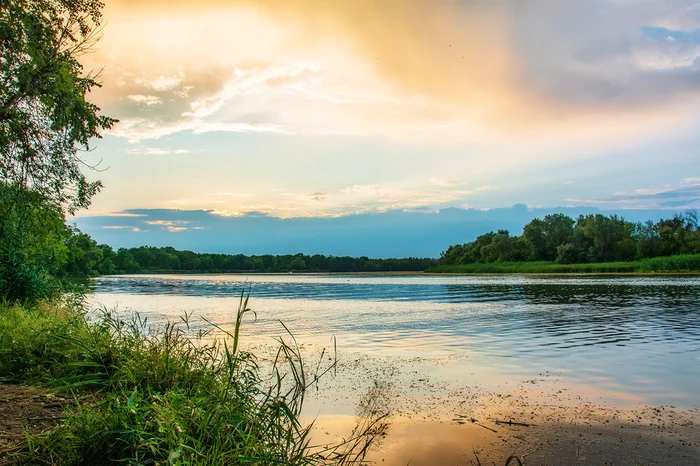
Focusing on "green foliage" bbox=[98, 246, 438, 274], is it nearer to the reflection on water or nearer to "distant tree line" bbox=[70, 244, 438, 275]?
"distant tree line" bbox=[70, 244, 438, 275]

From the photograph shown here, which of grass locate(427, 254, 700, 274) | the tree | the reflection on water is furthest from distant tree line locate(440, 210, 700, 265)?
the tree

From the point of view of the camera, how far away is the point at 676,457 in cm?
652

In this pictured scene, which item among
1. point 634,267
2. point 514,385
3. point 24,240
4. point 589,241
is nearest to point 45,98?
point 24,240

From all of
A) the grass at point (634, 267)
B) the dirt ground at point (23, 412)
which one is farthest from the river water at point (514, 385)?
the grass at point (634, 267)

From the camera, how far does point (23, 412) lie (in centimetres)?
625

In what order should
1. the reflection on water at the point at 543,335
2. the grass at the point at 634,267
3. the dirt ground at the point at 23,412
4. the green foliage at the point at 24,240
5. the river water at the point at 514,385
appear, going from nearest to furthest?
the dirt ground at the point at 23,412
the river water at the point at 514,385
the reflection on water at the point at 543,335
the green foliage at the point at 24,240
the grass at the point at 634,267

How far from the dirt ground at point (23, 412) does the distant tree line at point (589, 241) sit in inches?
3987

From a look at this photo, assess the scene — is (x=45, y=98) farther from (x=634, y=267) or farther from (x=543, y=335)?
(x=634, y=267)

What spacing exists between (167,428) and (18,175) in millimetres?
14954

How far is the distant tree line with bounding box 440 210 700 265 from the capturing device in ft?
311

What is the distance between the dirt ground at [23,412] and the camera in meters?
5.29

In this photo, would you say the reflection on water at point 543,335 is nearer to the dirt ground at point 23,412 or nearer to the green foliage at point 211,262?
the dirt ground at point 23,412

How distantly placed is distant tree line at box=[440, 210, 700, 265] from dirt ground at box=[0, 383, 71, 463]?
10126 centimetres

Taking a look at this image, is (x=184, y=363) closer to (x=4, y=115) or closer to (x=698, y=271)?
(x=4, y=115)
